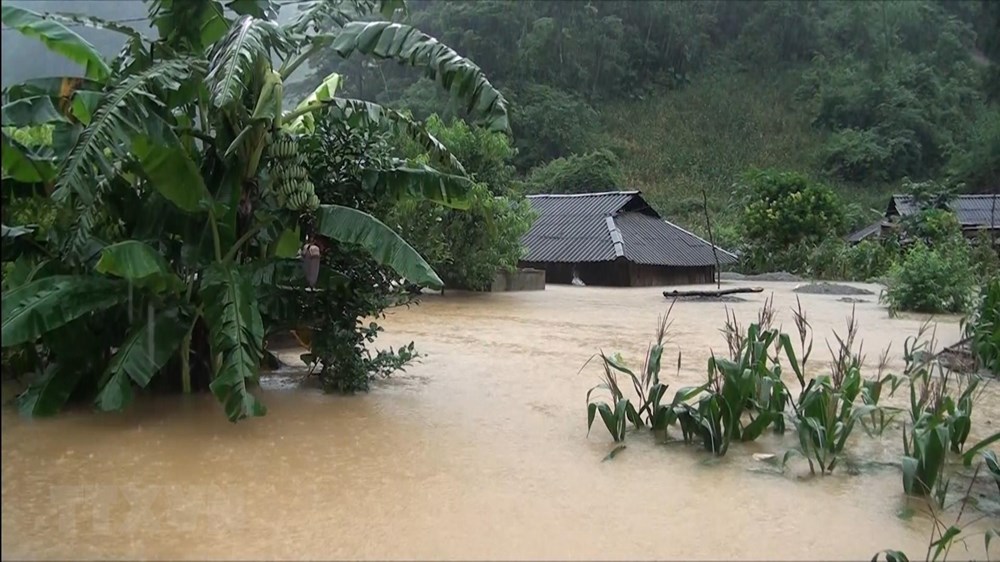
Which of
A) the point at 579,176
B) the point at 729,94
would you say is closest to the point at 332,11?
the point at 579,176

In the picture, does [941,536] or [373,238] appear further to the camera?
[373,238]

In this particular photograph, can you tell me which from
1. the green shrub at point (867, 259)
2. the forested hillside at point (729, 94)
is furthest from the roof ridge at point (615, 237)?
the green shrub at point (867, 259)

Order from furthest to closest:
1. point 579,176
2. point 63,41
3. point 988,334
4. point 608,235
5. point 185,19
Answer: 1. point 579,176
2. point 608,235
3. point 988,334
4. point 185,19
5. point 63,41

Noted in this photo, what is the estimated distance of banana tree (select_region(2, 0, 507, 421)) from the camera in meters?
4.87

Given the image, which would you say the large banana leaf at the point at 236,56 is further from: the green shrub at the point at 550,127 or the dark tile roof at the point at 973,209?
the green shrub at the point at 550,127

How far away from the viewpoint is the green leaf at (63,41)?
3156 mm

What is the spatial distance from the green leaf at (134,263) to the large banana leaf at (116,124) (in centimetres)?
33

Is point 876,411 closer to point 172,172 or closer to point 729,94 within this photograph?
point 172,172

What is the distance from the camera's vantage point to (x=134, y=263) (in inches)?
189

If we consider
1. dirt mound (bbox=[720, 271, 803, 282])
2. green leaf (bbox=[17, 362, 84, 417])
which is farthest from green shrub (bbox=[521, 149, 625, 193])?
green leaf (bbox=[17, 362, 84, 417])

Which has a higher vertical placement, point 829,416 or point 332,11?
point 332,11

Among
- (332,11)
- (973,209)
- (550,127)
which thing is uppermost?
(550,127)

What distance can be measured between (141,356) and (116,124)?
56.3 inches

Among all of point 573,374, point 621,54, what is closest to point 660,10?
point 621,54
